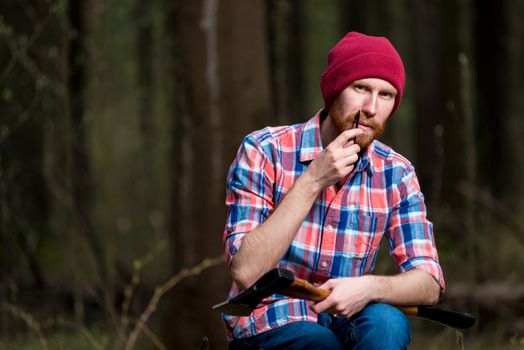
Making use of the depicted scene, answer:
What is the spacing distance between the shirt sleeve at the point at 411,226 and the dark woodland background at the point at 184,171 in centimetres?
32

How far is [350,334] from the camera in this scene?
276 cm

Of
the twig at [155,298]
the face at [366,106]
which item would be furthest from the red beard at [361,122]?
the twig at [155,298]

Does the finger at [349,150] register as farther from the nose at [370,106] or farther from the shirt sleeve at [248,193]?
the shirt sleeve at [248,193]

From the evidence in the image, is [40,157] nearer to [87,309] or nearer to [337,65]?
[87,309]

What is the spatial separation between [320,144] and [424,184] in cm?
815

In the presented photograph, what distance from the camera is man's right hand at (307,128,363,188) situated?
8.68 feet

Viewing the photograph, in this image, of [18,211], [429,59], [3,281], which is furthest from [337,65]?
[429,59]

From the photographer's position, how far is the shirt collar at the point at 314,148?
9.55ft

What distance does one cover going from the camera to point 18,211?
7730 mm

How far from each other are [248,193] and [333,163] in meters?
0.31

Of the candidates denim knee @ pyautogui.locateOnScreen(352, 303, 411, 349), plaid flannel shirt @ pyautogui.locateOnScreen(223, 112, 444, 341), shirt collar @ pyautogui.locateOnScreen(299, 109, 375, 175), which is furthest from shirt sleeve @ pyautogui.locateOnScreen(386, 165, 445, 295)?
denim knee @ pyautogui.locateOnScreen(352, 303, 411, 349)

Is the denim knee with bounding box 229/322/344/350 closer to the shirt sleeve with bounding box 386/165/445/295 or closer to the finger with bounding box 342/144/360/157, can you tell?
the shirt sleeve with bounding box 386/165/445/295

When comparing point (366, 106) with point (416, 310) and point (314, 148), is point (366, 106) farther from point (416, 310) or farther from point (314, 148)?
point (416, 310)

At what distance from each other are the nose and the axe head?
0.60 meters
